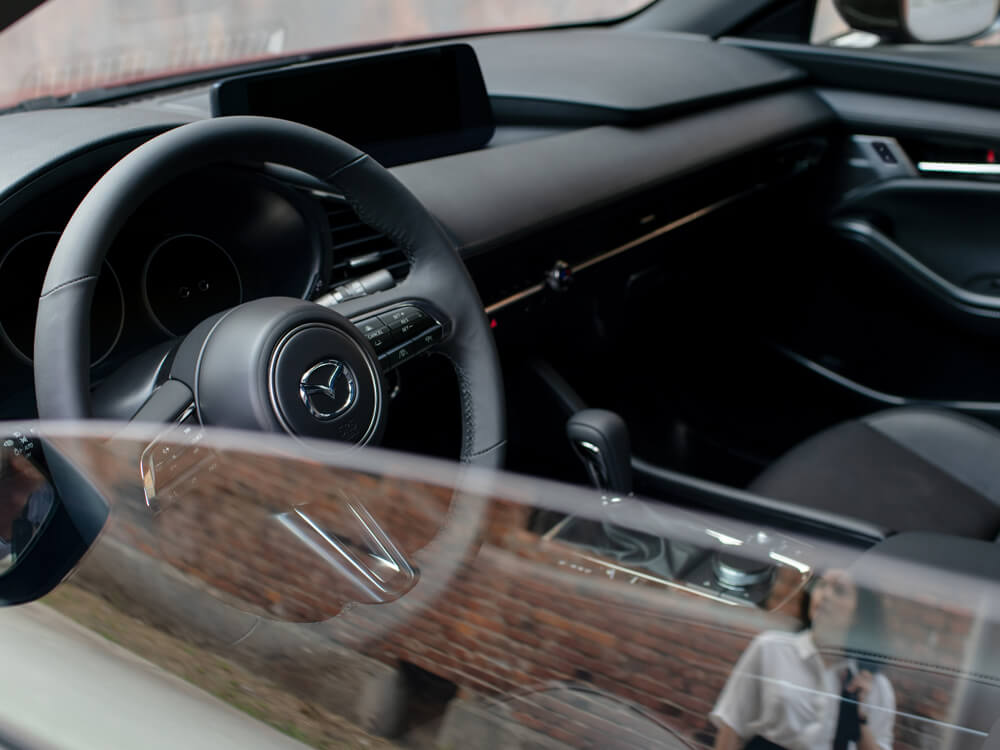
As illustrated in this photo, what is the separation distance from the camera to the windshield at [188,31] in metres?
1.64

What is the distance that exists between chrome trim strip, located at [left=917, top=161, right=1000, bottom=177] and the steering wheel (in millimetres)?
1740

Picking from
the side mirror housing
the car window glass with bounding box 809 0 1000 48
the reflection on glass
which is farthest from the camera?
the car window glass with bounding box 809 0 1000 48

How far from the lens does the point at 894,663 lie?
800 mm

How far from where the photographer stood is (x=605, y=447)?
5.55 feet

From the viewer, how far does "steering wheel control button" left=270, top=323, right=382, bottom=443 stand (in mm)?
1021

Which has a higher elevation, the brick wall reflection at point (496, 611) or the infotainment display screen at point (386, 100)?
the infotainment display screen at point (386, 100)

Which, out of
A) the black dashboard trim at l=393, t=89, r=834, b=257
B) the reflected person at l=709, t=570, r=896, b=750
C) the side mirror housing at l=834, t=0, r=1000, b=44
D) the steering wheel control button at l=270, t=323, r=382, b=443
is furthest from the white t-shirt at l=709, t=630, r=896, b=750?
the side mirror housing at l=834, t=0, r=1000, b=44

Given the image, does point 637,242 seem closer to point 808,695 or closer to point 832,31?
point 832,31

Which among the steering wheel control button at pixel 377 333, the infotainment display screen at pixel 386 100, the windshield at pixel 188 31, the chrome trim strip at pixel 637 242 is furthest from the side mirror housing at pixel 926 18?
the steering wheel control button at pixel 377 333

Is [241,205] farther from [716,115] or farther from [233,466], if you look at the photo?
[716,115]

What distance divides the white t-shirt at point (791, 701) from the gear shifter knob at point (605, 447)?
85cm

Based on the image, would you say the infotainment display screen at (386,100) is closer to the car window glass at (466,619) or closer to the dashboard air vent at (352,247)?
the dashboard air vent at (352,247)

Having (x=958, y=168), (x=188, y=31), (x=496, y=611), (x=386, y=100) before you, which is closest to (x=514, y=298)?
(x=386, y=100)

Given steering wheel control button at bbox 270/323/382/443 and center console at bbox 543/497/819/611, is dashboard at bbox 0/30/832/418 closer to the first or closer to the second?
steering wheel control button at bbox 270/323/382/443
